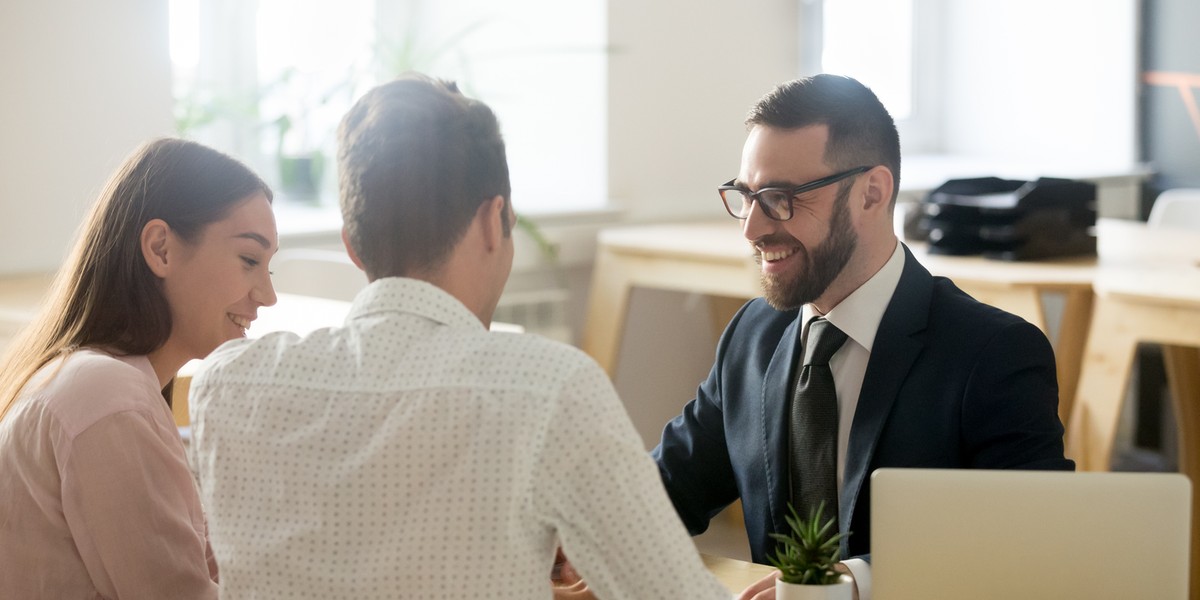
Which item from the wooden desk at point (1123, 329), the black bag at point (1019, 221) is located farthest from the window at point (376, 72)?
the wooden desk at point (1123, 329)

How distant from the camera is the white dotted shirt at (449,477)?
41.3 inches

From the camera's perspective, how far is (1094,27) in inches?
208

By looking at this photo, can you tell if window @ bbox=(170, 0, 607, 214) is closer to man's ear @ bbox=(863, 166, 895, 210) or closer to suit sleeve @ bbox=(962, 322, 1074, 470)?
man's ear @ bbox=(863, 166, 895, 210)

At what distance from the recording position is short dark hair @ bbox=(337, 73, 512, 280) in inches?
44.8

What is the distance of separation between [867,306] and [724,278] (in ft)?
6.00

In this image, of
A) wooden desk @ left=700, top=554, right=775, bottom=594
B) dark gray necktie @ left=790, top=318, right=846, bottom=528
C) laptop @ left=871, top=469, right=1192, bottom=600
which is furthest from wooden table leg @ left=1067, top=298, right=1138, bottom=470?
laptop @ left=871, top=469, right=1192, bottom=600

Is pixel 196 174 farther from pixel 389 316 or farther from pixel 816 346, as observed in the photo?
pixel 816 346

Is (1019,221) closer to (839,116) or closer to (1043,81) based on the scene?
(839,116)

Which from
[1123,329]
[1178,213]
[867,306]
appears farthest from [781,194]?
[1178,213]

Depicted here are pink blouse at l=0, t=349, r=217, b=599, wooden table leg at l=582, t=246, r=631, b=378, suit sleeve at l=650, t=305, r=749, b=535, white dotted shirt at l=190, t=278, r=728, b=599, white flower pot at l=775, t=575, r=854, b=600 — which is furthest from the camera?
wooden table leg at l=582, t=246, r=631, b=378

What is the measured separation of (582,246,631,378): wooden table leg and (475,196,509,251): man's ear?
274 centimetres

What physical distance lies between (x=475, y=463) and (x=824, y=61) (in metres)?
4.40

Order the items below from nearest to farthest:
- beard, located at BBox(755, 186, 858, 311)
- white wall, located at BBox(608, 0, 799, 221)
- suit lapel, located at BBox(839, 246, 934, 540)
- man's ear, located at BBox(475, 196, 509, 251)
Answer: man's ear, located at BBox(475, 196, 509, 251)
suit lapel, located at BBox(839, 246, 934, 540)
beard, located at BBox(755, 186, 858, 311)
white wall, located at BBox(608, 0, 799, 221)

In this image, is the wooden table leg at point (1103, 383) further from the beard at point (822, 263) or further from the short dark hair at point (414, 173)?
the short dark hair at point (414, 173)
